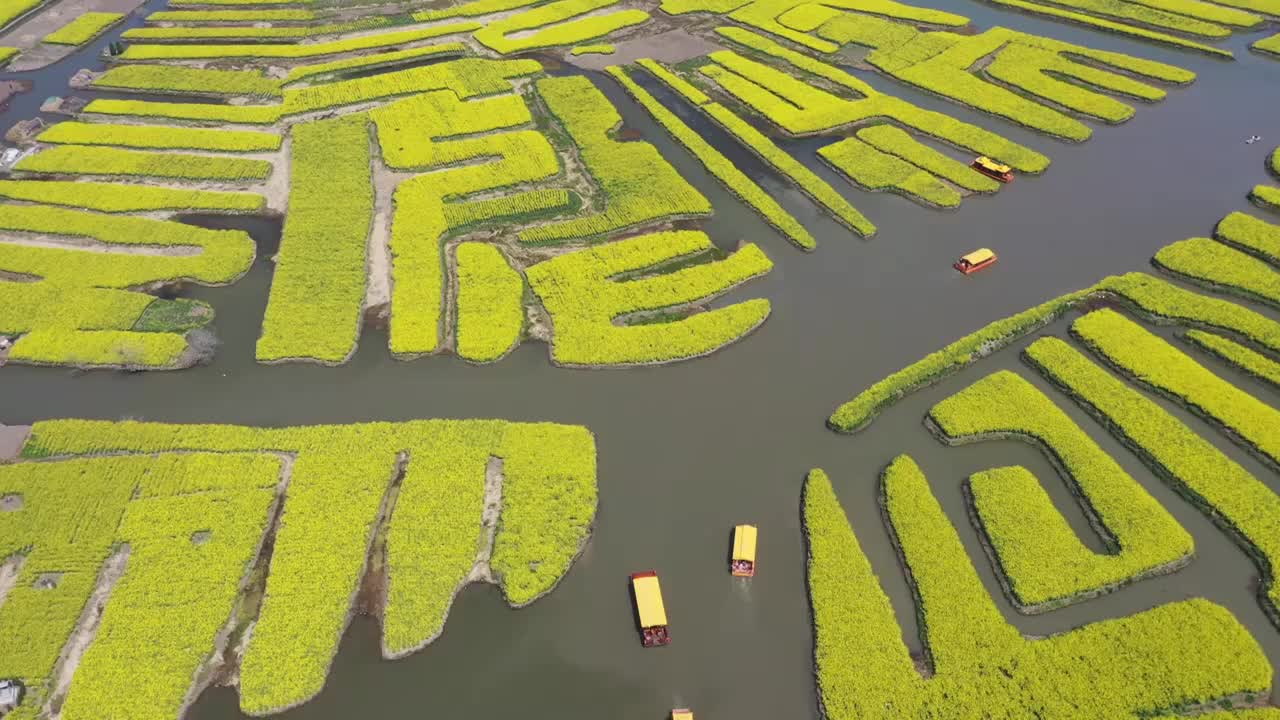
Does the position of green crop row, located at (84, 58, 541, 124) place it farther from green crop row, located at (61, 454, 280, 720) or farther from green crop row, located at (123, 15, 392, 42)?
green crop row, located at (61, 454, 280, 720)

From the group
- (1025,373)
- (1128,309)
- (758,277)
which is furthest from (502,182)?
(1128,309)

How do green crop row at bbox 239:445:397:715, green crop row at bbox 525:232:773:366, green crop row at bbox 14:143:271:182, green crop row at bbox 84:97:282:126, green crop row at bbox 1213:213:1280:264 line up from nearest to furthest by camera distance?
green crop row at bbox 239:445:397:715, green crop row at bbox 525:232:773:366, green crop row at bbox 1213:213:1280:264, green crop row at bbox 14:143:271:182, green crop row at bbox 84:97:282:126

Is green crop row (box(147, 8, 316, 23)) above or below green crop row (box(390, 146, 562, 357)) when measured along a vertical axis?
above

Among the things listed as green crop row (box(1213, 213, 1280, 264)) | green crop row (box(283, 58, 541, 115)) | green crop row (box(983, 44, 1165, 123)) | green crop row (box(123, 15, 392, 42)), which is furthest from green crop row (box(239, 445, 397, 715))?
green crop row (box(983, 44, 1165, 123))

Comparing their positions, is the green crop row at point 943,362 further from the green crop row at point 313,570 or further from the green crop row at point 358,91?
the green crop row at point 358,91

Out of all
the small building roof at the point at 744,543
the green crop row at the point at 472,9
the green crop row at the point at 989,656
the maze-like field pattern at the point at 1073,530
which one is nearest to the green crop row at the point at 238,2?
the green crop row at the point at 472,9

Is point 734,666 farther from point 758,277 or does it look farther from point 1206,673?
point 758,277
